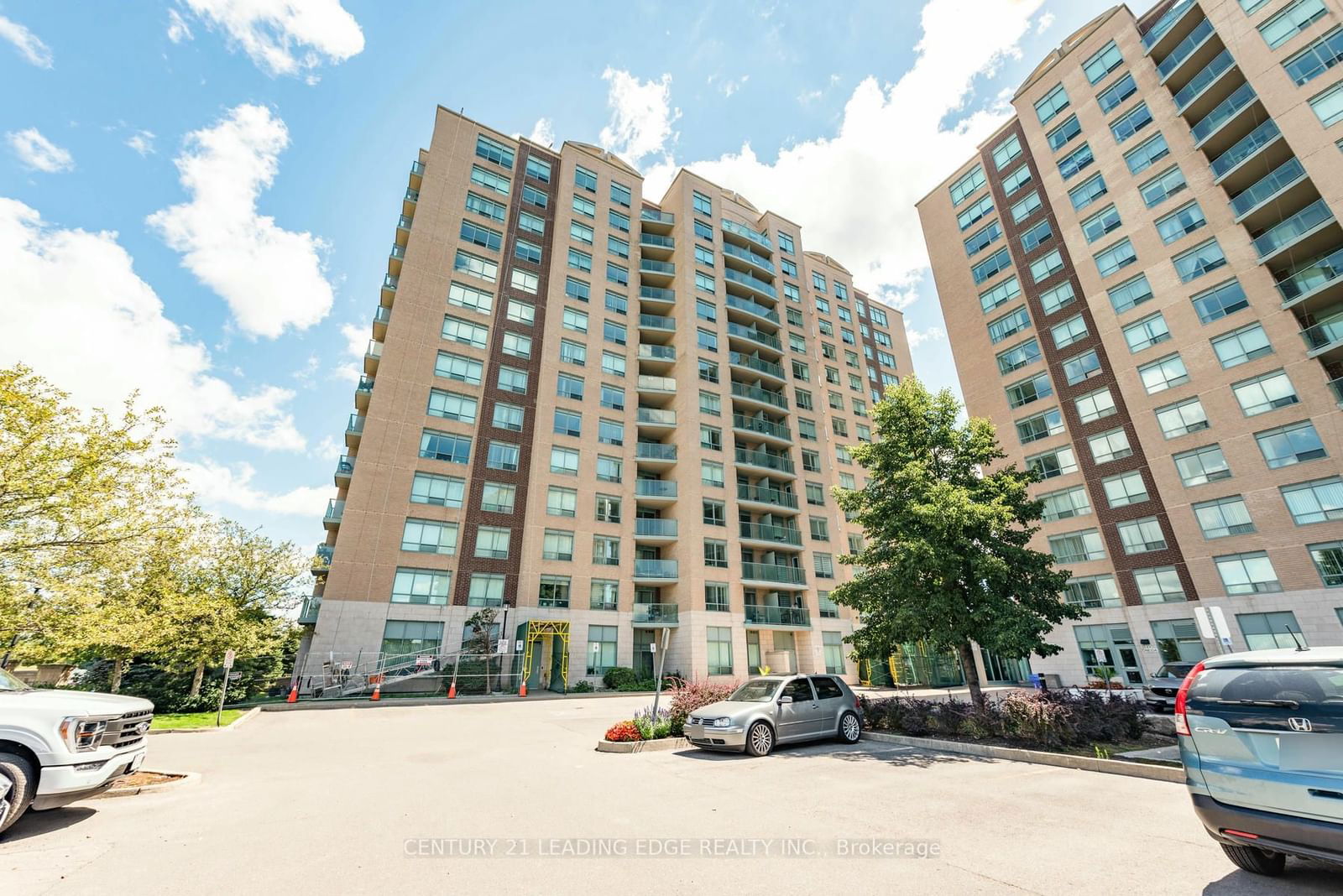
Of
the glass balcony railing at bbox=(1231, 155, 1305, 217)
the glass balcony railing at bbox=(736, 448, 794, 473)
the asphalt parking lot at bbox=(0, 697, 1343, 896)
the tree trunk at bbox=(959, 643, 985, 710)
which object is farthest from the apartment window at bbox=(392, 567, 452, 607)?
the glass balcony railing at bbox=(1231, 155, 1305, 217)

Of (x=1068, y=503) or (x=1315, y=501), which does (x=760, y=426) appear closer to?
(x=1068, y=503)

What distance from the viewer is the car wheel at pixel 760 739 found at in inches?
466

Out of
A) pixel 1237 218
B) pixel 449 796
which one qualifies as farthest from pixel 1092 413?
pixel 449 796

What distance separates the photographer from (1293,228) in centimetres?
2719

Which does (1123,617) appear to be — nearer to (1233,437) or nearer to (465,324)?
(1233,437)

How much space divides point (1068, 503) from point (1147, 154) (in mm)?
22734

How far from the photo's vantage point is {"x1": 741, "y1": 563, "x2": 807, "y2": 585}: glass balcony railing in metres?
36.9

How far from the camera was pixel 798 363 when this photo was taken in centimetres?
4759

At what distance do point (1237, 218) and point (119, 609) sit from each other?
162 feet

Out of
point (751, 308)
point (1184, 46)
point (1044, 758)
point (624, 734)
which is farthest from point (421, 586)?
point (1184, 46)

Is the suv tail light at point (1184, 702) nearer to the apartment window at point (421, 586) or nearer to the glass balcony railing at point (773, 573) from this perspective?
the apartment window at point (421, 586)

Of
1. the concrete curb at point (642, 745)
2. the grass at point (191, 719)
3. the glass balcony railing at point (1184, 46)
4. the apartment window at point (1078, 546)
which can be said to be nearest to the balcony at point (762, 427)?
the apartment window at point (1078, 546)

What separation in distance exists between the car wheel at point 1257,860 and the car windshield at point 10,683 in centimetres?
1428

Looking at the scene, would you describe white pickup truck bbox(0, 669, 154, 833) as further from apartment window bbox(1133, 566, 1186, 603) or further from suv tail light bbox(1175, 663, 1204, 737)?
apartment window bbox(1133, 566, 1186, 603)
